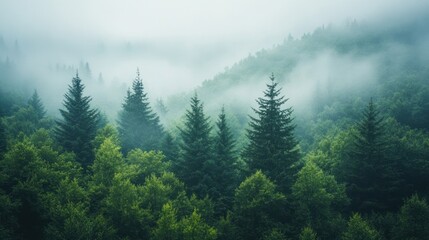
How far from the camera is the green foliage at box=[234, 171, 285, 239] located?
35.7 m

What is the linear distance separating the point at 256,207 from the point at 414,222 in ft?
53.1

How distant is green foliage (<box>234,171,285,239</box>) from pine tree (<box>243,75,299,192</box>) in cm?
438

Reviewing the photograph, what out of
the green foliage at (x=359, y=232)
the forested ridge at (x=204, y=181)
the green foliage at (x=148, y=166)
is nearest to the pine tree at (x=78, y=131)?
the forested ridge at (x=204, y=181)

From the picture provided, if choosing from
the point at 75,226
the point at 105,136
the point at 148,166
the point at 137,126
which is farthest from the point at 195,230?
the point at 137,126

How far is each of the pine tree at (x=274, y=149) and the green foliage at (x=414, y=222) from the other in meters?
12.8

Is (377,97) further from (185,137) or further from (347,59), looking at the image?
(185,137)

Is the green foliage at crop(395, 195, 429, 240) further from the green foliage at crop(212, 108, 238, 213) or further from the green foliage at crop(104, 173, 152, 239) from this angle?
the green foliage at crop(104, 173, 152, 239)

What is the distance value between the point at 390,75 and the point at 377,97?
3095cm

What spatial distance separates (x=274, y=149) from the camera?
140 feet

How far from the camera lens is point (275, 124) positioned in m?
43.2

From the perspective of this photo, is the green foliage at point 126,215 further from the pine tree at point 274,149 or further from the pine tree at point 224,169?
the pine tree at point 274,149

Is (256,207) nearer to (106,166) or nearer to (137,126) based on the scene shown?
(106,166)

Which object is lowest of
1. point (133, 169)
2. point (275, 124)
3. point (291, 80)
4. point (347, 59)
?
point (133, 169)

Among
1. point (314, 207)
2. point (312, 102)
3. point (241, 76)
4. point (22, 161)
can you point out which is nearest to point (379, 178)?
point (314, 207)
